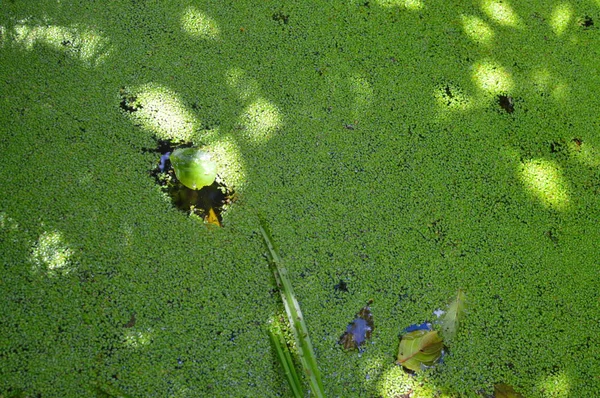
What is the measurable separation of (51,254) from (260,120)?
0.92 metres

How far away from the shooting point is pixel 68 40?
197 centimetres

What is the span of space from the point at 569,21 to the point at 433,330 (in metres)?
1.60

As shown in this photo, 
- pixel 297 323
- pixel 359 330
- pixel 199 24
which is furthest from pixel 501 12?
pixel 297 323

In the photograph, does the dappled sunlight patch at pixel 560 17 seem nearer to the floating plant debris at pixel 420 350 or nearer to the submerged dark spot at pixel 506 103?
the submerged dark spot at pixel 506 103

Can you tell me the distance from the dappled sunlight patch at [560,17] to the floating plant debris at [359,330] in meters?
1.56

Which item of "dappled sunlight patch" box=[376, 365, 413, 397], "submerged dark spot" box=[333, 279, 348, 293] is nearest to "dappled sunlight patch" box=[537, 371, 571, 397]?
"dappled sunlight patch" box=[376, 365, 413, 397]

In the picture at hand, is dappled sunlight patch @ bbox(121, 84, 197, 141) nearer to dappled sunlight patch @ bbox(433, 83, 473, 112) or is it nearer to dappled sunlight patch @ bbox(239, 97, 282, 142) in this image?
dappled sunlight patch @ bbox(239, 97, 282, 142)

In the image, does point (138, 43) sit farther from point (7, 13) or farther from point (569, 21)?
point (569, 21)

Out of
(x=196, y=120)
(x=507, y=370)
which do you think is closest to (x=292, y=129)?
(x=196, y=120)

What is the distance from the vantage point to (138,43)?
1.99m

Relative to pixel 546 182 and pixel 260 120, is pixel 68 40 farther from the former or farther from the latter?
pixel 546 182

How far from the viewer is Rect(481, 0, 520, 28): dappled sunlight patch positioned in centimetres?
215

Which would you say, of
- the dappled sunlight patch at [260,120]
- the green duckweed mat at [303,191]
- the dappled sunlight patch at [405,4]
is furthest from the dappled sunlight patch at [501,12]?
the dappled sunlight patch at [260,120]

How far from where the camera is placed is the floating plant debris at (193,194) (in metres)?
1.78
